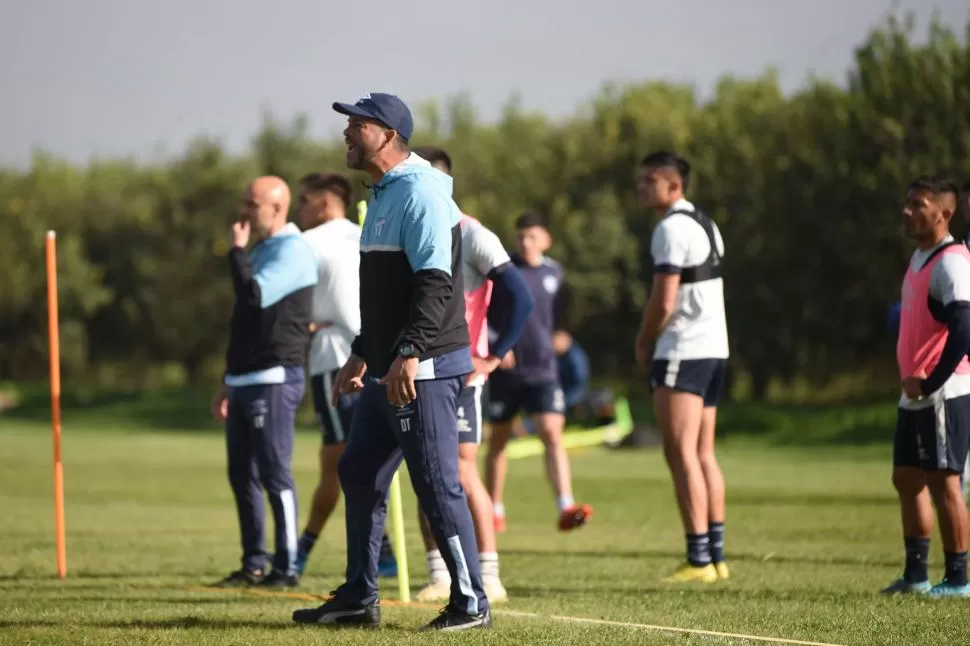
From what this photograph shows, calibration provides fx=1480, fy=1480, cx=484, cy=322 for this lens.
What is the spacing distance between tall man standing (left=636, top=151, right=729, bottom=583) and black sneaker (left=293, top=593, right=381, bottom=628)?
2.98m

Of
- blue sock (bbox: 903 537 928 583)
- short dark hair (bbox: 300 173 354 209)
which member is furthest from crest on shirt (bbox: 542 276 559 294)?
blue sock (bbox: 903 537 928 583)

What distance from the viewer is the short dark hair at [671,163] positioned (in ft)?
32.2

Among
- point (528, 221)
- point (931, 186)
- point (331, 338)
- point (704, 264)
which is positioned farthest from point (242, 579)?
point (528, 221)

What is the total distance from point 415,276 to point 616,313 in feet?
127

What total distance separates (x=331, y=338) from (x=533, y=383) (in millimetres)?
4069

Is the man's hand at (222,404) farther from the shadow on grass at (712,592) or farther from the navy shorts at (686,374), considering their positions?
the navy shorts at (686,374)

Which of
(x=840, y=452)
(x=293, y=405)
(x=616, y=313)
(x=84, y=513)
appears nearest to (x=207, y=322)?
(x=616, y=313)

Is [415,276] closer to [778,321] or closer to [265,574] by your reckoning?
[265,574]

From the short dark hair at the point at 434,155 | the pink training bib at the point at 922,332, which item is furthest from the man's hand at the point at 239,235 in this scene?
the pink training bib at the point at 922,332

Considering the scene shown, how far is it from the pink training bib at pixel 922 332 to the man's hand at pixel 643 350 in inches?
64.2

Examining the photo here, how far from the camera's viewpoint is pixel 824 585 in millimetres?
9211

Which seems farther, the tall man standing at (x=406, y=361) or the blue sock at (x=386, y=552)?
the blue sock at (x=386, y=552)

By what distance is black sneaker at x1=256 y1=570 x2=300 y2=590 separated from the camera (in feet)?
31.3

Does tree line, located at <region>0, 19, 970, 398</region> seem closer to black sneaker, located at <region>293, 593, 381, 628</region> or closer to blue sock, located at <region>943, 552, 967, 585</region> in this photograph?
→ blue sock, located at <region>943, 552, 967, 585</region>
